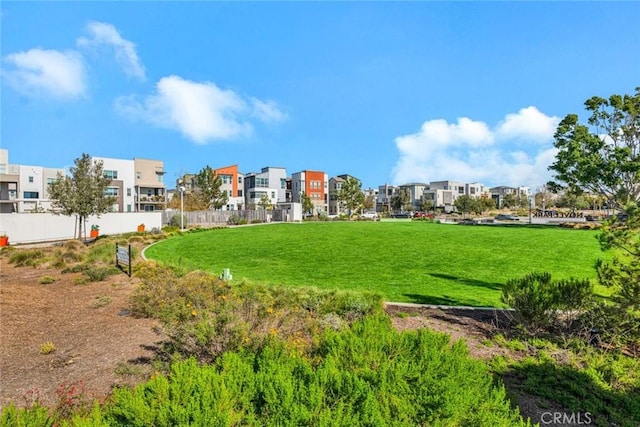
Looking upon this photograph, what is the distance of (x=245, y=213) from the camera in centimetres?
5356

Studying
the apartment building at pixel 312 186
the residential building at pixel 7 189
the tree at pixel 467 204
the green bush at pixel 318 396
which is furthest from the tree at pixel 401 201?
the green bush at pixel 318 396

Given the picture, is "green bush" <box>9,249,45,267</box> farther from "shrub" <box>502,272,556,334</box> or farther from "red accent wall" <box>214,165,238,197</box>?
"red accent wall" <box>214,165,238,197</box>

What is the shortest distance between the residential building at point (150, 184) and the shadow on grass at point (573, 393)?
6207 cm

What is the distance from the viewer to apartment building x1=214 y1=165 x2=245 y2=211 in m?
72.5

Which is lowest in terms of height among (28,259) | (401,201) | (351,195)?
(28,259)

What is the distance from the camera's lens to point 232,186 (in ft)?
245

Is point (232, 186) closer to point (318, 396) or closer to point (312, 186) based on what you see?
point (312, 186)

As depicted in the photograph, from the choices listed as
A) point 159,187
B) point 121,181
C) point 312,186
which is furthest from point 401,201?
point 121,181

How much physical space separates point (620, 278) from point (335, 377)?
525 centimetres

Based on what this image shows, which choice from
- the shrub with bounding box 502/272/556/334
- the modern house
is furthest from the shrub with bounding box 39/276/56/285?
the modern house

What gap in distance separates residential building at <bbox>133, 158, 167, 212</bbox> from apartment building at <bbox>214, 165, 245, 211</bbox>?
11.4 metres

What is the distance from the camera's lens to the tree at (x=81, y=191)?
23.6 meters

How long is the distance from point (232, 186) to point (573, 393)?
244 feet

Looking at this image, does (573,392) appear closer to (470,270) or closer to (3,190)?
(470,270)
